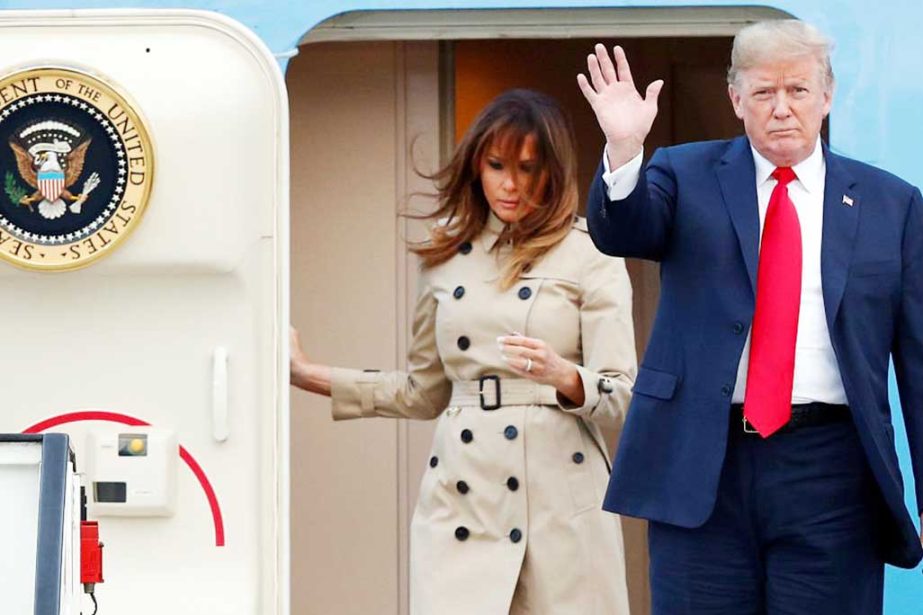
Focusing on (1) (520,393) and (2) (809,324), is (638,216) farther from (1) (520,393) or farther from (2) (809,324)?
(1) (520,393)

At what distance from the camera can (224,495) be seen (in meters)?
4.48

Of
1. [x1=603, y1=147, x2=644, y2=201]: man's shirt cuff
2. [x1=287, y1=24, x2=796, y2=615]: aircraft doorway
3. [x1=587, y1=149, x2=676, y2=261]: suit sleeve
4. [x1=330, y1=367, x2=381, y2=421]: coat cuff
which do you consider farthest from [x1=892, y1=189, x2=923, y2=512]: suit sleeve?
[x1=287, y1=24, x2=796, y2=615]: aircraft doorway

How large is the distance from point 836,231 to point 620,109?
0.48 meters

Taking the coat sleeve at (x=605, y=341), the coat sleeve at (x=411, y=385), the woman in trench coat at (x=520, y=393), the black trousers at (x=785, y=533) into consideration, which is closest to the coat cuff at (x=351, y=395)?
the coat sleeve at (x=411, y=385)

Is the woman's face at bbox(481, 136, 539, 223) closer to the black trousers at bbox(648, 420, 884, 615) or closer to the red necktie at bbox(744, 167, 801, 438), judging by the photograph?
the red necktie at bbox(744, 167, 801, 438)

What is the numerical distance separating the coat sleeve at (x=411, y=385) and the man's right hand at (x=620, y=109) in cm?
117

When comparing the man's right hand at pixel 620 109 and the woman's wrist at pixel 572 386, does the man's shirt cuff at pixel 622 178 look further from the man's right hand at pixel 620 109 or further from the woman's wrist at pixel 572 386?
the woman's wrist at pixel 572 386

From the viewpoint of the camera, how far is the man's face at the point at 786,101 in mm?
4188

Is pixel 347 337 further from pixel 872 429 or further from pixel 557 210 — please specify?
pixel 872 429

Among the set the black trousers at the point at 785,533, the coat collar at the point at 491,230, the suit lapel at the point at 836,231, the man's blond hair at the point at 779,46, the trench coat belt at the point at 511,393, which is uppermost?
the man's blond hair at the point at 779,46

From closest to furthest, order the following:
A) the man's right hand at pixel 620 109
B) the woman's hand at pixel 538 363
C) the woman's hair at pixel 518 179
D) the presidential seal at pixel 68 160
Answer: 1. the man's right hand at pixel 620 109
2. the presidential seal at pixel 68 160
3. the woman's hand at pixel 538 363
4. the woman's hair at pixel 518 179

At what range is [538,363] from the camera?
4750 millimetres

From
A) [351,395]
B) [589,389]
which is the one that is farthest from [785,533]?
[351,395]

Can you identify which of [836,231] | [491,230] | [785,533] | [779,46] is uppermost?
[779,46]
